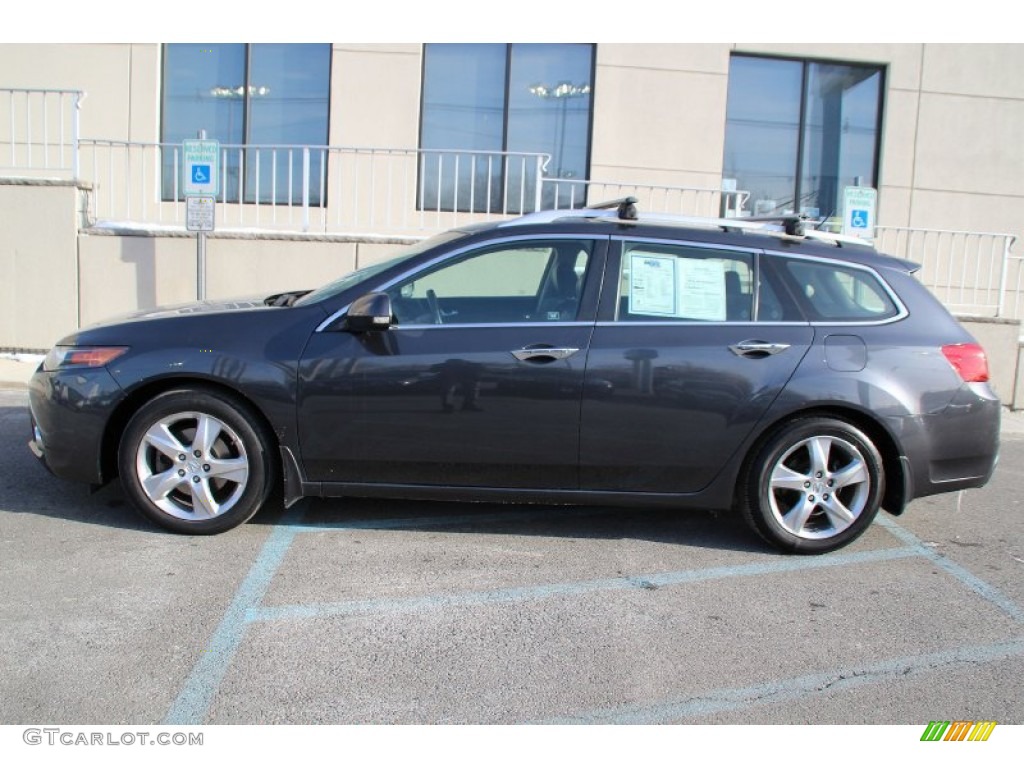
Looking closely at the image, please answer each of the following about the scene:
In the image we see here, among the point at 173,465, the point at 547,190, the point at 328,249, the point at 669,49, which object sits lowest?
the point at 173,465

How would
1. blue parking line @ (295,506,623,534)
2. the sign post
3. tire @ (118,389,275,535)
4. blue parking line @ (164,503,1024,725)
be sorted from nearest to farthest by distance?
blue parking line @ (164,503,1024,725), tire @ (118,389,275,535), blue parking line @ (295,506,623,534), the sign post

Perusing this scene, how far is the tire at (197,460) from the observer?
4.31 metres

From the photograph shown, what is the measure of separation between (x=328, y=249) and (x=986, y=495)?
6346 millimetres

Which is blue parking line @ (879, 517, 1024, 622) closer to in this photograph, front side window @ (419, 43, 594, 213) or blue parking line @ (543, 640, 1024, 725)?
blue parking line @ (543, 640, 1024, 725)

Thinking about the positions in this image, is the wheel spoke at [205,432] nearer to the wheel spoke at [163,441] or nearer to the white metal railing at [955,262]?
the wheel spoke at [163,441]

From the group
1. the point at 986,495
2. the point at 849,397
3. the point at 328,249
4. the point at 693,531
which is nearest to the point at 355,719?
the point at 693,531

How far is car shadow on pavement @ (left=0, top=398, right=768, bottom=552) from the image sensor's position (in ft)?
15.5

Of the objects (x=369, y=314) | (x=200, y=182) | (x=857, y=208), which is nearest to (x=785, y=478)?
(x=369, y=314)

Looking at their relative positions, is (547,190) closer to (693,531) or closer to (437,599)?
(693,531)

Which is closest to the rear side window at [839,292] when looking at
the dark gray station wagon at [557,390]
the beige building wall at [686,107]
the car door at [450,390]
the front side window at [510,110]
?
the dark gray station wagon at [557,390]

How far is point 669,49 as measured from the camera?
10852mm

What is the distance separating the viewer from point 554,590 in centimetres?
396

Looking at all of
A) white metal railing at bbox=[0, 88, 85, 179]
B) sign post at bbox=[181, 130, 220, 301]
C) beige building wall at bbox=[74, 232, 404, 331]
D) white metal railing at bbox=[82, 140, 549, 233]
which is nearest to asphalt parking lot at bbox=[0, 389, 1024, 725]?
sign post at bbox=[181, 130, 220, 301]

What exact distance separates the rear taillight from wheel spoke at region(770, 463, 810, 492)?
945 mm
